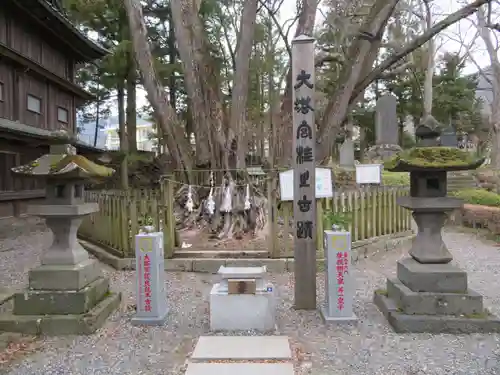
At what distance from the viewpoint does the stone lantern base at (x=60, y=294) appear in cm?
441

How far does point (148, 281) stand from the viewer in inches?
186

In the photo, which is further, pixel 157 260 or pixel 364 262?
pixel 364 262

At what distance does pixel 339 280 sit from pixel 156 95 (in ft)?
23.3

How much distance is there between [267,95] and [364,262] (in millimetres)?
19109

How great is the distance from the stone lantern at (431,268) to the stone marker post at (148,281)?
2748 millimetres

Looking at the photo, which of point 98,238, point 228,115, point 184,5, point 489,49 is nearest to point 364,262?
point 228,115

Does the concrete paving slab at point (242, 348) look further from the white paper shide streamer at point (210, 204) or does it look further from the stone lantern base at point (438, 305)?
the white paper shide streamer at point (210, 204)

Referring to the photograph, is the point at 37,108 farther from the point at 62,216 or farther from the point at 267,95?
the point at 267,95

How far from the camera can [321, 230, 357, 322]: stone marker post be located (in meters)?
4.66

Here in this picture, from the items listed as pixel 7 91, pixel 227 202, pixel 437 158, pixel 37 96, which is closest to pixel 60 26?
pixel 37 96

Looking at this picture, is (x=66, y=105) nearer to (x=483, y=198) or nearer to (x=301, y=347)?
(x=483, y=198)

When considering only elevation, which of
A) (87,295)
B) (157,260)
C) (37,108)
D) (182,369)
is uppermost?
(37,108)

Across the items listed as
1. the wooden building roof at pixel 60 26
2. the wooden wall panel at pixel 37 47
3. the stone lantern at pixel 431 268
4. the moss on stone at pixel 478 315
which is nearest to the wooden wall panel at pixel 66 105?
the wooden wall panel at pixel 37 47

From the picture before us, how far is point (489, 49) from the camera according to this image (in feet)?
57.9
